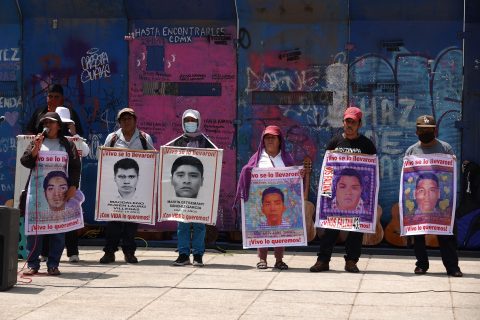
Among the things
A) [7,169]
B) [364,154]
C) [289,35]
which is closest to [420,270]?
[364,154]

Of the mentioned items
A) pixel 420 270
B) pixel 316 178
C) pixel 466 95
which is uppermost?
pixel 466 95

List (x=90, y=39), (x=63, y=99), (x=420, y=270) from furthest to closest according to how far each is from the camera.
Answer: (x=90, y=39), (x=63, y=99), (x=420, y=270)

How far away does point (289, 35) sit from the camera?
640 inches

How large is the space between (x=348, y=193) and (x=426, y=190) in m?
0.84

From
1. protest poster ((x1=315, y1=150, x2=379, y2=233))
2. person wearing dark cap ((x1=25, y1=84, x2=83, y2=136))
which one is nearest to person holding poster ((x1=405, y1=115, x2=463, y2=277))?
protest poster ((x1=315, y1=150, x2=379, y2=233))

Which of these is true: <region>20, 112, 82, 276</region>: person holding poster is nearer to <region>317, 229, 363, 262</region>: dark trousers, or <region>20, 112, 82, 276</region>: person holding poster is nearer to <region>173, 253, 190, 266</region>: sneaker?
<region>173, 253, 190, 266</region>: sneaker

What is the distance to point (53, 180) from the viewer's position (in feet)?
45.1

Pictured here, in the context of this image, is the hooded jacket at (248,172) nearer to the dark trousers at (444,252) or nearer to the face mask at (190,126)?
the face mask at (190,126)

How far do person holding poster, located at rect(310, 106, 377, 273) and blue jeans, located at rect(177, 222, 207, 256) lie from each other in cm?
130

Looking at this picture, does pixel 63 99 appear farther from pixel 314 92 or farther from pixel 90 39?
pixel 314 92

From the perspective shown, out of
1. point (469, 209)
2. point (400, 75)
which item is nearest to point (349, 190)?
point (469, 209)

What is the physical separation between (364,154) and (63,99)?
12.5ft

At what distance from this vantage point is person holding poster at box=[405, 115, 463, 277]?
14000 mm

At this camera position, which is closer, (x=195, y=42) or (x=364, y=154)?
(x=364, y=154)
